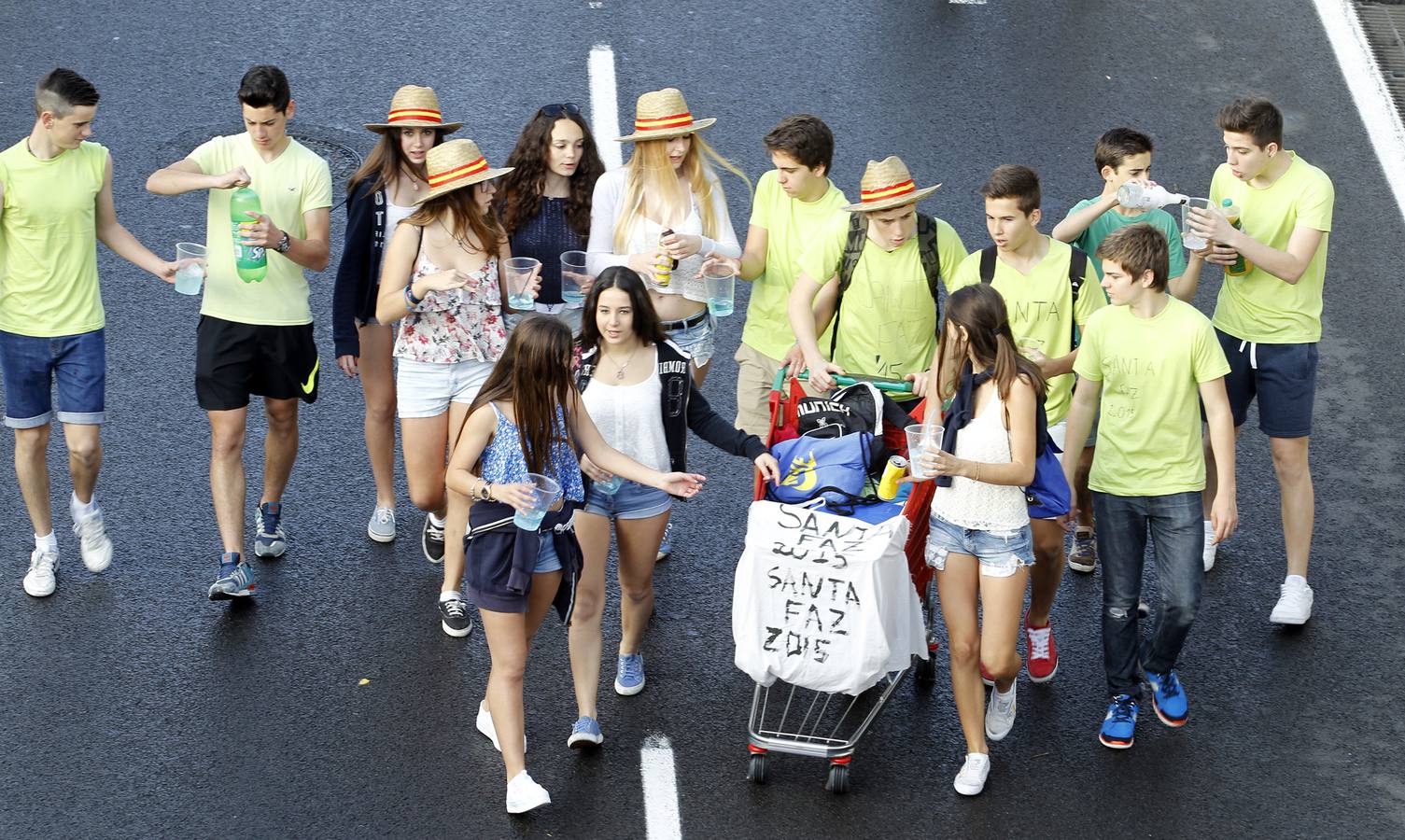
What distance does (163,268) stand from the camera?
796 cm

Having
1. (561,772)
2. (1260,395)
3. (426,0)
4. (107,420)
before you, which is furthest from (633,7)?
(561,772)

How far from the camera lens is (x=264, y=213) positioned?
802cm

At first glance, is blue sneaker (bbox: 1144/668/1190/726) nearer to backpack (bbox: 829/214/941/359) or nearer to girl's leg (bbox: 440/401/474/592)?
backpack (bbox: 829/214/941/359)

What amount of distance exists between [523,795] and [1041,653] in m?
2.54

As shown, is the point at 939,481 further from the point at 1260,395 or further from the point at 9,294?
the point at 9,294

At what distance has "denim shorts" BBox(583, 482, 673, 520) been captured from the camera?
23.4 feet

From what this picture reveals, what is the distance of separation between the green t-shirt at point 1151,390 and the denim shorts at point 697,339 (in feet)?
6.15

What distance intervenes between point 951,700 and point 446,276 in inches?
119

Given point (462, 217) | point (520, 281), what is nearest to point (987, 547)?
point (520, 281)

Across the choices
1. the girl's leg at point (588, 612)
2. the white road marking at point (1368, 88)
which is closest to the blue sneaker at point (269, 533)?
the girl's leg at point (588, 612)

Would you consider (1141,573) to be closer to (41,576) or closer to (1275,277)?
(1275,277)

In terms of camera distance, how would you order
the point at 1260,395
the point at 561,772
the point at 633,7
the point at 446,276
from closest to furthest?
the point at 561,772 → the point at 446,276 → the point at 1260,395 → the point at 633,7

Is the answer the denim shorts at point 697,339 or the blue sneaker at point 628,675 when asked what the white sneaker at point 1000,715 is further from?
the denim shorts at point 697,339

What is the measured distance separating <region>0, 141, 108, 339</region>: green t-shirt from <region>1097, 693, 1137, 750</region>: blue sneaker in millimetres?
5145
